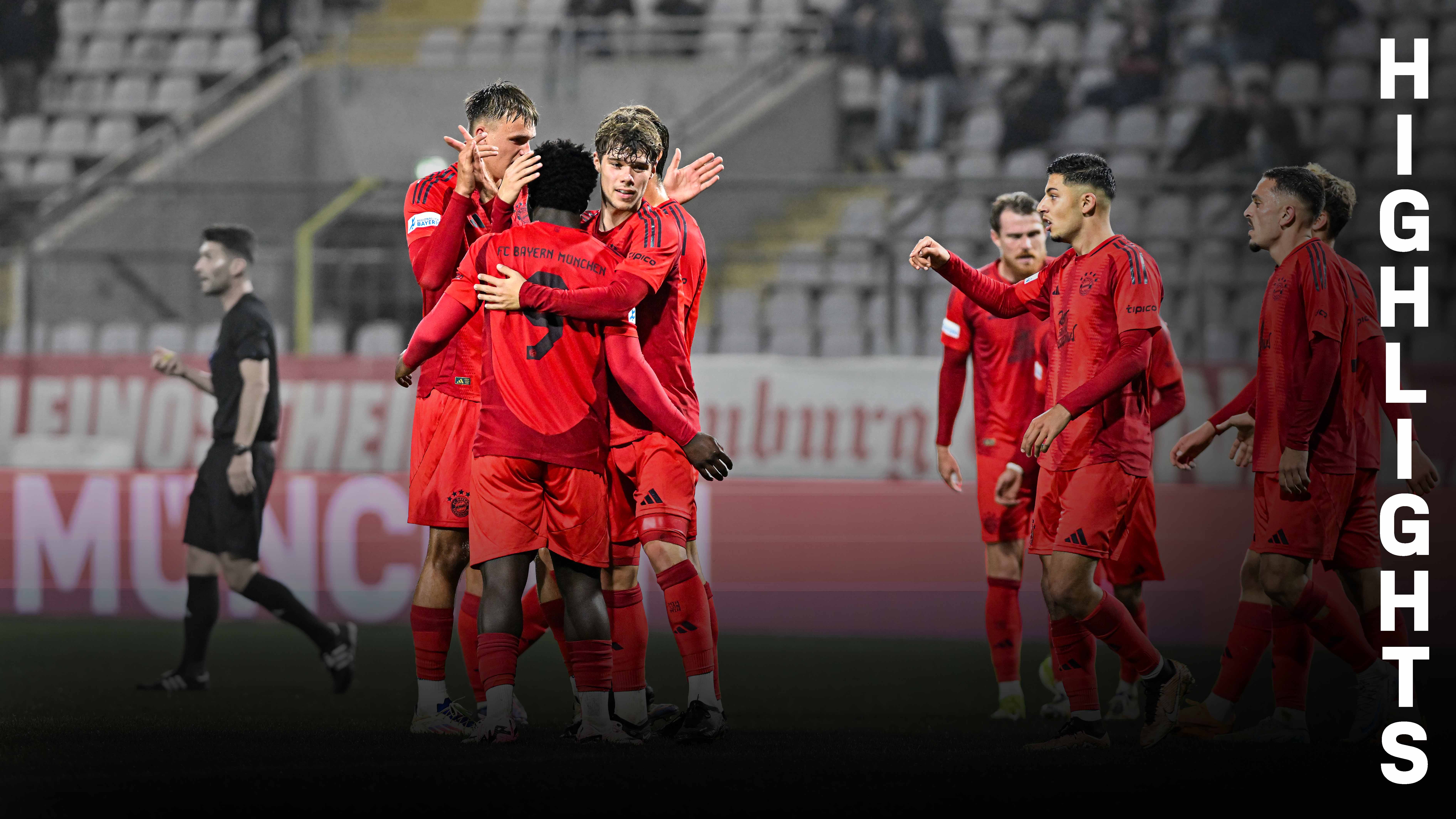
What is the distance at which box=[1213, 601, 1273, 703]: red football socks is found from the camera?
502 centimetres

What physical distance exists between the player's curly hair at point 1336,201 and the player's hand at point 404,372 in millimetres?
3211

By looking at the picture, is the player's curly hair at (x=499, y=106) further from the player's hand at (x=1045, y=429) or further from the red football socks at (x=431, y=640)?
the player's hand at (x=1045, y=429)

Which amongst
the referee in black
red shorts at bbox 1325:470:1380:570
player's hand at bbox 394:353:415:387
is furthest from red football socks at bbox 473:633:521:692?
red shorts at bbox 1325:470:1380:570

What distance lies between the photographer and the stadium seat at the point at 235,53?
15.0 m

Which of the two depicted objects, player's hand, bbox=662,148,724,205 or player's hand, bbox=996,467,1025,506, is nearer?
player's hand, bbox=662,148,724,205

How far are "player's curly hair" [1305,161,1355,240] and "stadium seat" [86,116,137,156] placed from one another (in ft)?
41.0

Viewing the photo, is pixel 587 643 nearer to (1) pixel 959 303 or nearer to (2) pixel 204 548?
(1) pixel 959 303

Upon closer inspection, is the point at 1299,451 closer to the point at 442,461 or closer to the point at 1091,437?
the point at 1091,437

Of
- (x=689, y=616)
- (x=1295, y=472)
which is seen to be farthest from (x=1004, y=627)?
(x=689, y=616)

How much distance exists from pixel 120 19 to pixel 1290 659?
14.5 meters

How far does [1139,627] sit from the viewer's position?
5547mm

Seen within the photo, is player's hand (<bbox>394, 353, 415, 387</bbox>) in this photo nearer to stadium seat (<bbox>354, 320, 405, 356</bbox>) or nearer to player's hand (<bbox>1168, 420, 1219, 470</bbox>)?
player's hand (<bbox>1168, 420, 1219, 470</bbox>)

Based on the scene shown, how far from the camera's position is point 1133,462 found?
15.5 ft

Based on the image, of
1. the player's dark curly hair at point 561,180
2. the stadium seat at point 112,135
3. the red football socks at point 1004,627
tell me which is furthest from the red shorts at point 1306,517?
the stadium seat at point 112,135
